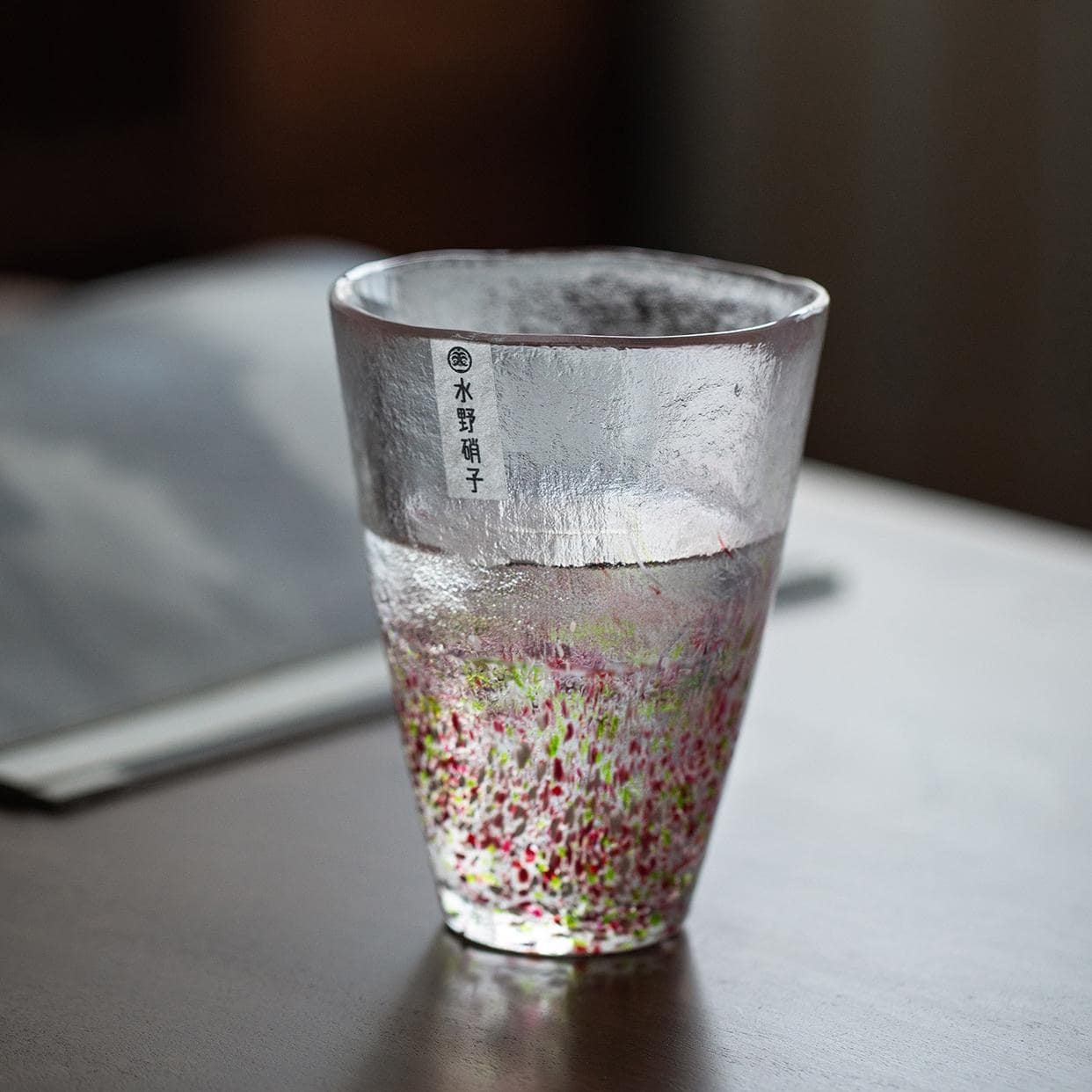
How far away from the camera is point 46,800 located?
0.46 meters

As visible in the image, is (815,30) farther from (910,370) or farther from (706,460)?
(706,460)

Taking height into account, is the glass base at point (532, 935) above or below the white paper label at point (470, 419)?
below

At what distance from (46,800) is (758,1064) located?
0.21 meters

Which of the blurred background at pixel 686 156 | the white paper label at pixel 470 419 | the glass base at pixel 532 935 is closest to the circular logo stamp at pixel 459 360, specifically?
the white paper label at pixel 470 419

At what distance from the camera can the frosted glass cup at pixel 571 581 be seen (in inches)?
13.8

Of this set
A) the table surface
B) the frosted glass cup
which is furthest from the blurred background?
the frosted glass cup

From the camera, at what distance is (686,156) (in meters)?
2.48

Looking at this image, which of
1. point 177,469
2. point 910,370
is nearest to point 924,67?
point 910,370

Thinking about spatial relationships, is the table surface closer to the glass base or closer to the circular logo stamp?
the glass base

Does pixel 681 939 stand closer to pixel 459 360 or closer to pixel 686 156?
pixel 459 360

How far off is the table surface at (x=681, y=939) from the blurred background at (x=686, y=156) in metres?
1.76

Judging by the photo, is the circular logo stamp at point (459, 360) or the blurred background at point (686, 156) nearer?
the circular logo stamp at point (459, 360)

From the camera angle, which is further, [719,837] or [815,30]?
[815,30]

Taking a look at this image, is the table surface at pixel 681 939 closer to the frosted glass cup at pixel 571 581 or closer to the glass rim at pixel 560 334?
the frosted glass cup at pixel 571 581
